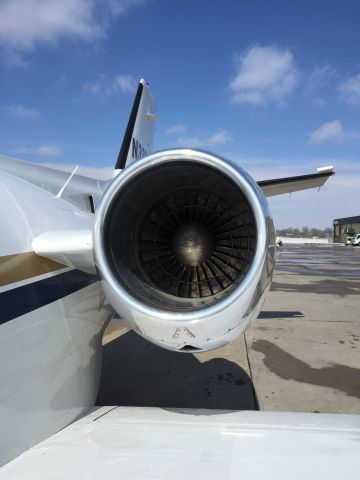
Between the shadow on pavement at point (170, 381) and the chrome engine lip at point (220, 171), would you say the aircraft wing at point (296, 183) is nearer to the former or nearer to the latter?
the shadow on pavement at point (170, 381)

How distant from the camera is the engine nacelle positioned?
73.6 inches

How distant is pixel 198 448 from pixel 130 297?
2.57ft

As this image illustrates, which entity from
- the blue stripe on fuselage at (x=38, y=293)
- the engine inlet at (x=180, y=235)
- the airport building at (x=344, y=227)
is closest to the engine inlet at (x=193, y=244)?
the engine inlet at (x=180, y=235)

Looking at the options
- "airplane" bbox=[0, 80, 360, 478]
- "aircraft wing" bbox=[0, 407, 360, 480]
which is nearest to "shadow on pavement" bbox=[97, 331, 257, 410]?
"airplane" bbox=[0, 80, 360, 478]

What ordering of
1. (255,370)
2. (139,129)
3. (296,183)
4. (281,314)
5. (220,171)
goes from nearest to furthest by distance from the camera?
1. (220,171)
2. (296,183)
3. (255,370)
4. (139,129)
5. (281,314)

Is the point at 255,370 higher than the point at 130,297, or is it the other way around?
the point at 130,297

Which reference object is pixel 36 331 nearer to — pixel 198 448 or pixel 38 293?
pixel 38 293

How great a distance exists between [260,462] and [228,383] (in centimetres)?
328

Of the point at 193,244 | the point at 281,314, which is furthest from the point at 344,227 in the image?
the point at 193,244

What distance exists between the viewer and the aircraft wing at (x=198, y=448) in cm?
170

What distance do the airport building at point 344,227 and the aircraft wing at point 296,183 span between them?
69.2 m

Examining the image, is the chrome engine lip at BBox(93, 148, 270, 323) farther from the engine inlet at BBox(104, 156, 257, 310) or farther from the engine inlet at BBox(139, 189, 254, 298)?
the engine inlet at BBox(139, 189, 254, 298)

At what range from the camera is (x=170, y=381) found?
498cm

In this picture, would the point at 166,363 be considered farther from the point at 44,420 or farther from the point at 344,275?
the point at 344,275
